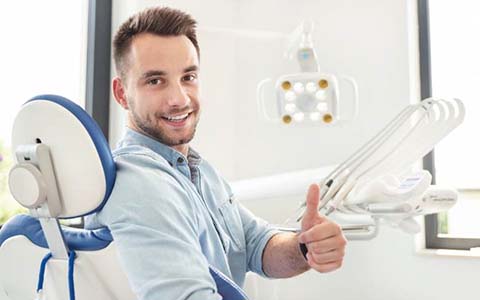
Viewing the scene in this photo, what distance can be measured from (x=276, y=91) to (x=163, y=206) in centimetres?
71

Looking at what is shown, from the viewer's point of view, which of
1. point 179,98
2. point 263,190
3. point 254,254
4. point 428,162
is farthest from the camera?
point 428,162

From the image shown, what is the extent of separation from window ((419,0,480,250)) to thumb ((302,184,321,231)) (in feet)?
3.33

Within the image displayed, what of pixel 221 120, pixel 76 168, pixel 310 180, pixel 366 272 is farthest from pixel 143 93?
pixel 221 120

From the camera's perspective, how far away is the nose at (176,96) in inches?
53.6

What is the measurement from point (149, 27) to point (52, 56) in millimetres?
1523

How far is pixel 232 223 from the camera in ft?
4.97

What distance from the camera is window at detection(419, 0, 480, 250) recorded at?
217cm

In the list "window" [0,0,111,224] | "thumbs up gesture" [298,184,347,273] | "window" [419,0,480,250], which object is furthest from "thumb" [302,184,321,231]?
"window" [0,0,111,224]

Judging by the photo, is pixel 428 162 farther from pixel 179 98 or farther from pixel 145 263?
pixel 145 263

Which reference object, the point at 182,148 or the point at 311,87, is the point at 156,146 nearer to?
the point at 182,148

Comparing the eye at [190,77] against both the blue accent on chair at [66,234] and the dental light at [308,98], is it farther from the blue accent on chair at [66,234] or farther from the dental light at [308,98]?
the blue accent on chair at [66,234]

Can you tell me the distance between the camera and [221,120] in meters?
2.75

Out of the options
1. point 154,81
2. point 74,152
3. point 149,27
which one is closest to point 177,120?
point 154,81

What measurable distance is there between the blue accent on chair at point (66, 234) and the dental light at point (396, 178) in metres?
0.67
